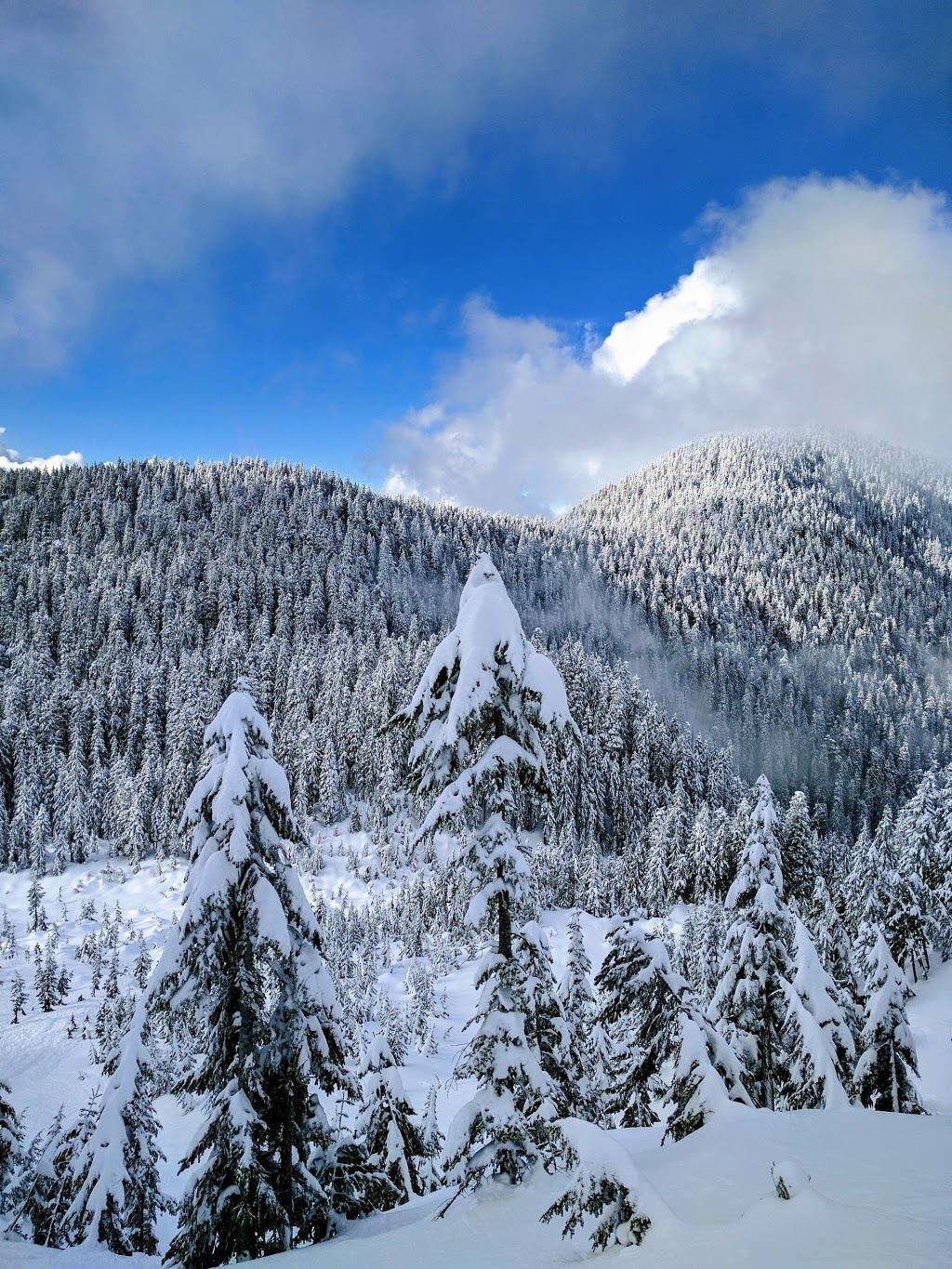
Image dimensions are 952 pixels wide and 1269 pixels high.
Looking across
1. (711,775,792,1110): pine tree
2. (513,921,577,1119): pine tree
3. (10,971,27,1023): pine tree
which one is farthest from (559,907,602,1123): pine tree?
(10,971,27,1023): pine tree

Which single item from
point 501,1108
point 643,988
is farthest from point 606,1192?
point 643,988

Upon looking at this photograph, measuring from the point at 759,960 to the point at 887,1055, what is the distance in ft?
17.9

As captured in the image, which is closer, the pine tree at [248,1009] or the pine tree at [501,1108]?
the pine tree at [501,1108]

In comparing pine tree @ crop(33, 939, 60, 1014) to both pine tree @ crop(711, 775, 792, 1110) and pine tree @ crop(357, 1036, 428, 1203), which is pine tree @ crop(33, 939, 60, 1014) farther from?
pine tree @ crop(711, 775, 792, 1110)

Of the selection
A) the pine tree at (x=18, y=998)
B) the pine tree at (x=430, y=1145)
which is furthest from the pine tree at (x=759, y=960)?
the pine tree at (x=18, y=998)

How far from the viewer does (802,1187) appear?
6.21 metres

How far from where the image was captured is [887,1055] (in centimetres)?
1720

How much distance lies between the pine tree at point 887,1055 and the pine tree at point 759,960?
2.44 meters

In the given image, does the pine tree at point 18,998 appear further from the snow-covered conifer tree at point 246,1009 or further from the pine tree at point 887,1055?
the pine tree at point 887,1055

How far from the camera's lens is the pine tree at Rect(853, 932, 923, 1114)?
17062 mm

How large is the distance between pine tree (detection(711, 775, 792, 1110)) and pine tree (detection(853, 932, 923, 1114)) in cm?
244

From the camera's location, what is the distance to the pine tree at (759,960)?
15.9 m

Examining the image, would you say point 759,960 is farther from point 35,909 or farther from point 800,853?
point 35,909

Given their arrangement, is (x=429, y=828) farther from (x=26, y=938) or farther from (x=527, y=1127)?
(x=26, y=938)
